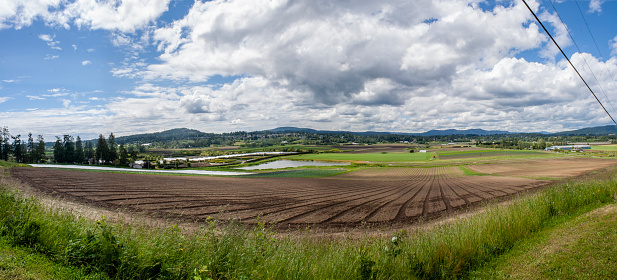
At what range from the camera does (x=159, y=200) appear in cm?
2034

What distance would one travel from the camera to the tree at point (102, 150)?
76.1 m

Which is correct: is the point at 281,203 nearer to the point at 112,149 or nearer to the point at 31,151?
the point at 112,149

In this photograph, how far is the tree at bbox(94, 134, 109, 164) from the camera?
250ft

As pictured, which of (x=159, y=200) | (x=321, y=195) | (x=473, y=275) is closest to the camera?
(x=473, y=275)

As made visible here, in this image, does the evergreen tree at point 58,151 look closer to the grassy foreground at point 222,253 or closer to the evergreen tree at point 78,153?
the evergreen tree at point 78,153

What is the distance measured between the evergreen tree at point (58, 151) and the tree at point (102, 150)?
859cm

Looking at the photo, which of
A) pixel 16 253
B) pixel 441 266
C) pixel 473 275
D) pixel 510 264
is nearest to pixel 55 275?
pixel 16 253

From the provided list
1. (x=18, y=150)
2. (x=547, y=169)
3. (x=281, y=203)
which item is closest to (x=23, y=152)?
(x=18, y=150)

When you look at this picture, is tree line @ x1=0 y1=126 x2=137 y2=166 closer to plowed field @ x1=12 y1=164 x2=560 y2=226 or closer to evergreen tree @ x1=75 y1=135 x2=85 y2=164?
evergreen tree @ x1=75 y1=135 x2=85 y2=164

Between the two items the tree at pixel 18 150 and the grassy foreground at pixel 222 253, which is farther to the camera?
the tree at pixel 18 150

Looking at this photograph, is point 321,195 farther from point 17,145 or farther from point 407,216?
point 17,145

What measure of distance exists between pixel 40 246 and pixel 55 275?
155cm

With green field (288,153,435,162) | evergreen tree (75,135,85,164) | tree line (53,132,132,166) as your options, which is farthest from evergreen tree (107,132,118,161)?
green field (288,153,435,162)

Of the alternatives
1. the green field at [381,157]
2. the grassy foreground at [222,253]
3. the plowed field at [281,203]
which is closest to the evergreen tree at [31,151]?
the plowed field at [281,203]
